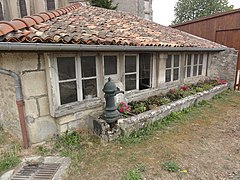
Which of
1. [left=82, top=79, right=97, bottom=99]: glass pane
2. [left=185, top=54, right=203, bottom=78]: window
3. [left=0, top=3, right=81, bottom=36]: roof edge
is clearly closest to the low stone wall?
[left=82, top=79, right=97, bottom=99]: glass pane

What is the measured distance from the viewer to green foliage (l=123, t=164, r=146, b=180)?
8.48 feet

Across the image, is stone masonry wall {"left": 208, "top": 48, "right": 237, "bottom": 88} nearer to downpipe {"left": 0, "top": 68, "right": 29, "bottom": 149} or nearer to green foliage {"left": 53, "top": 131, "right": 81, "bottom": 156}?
green foliage {"left": 53, "top": 131, "right": 81, "bottom": 156}

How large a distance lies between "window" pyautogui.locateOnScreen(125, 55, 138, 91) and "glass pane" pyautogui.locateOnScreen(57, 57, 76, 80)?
1731 mm

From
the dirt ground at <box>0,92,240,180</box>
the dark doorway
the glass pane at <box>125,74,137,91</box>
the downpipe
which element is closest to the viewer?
the dirt ground at <box>0,92,240,180</box>

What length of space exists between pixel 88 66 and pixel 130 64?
1487 millimetres

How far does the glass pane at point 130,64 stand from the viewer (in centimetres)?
486

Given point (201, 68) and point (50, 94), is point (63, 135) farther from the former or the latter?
point (201, 68)

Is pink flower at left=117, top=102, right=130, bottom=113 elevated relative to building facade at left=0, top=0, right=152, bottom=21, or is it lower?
lower

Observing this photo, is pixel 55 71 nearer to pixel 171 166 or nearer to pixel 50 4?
Result: pixel 171 166

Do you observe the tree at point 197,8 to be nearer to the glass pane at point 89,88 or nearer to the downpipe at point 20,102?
the glass pane at point 89,88

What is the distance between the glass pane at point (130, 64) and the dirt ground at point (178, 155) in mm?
2021

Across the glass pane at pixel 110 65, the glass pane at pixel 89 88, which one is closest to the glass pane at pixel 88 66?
the glass pane at pixel 89 88

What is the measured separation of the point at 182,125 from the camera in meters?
4.57

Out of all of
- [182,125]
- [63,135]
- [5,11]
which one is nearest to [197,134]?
[182,125]
